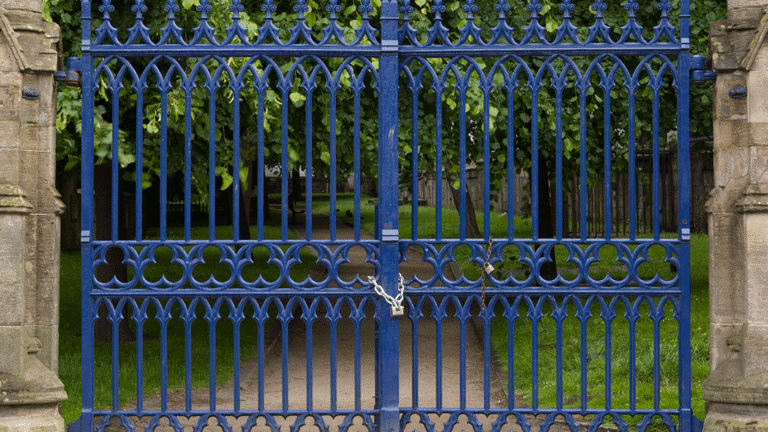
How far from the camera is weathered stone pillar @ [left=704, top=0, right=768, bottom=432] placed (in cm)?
499

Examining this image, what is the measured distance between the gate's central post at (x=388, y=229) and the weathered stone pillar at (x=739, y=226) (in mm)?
1950

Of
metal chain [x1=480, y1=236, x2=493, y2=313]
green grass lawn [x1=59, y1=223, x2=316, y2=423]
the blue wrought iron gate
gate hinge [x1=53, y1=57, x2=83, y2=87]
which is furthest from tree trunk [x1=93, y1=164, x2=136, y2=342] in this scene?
metal chain [x1=480, y1=236, x2=493, y2=313]

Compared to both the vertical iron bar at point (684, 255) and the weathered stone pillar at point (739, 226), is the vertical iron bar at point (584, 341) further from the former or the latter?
the weathered stone pillar at point (739, 226)

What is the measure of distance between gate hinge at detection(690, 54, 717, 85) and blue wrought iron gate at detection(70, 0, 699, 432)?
0.11 m

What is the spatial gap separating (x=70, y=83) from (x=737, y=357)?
14.9 feet

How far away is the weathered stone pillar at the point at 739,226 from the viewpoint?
16.4ft

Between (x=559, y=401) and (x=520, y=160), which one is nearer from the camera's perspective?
(x=559, y=401)

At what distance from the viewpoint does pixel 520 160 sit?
9977 millimetres

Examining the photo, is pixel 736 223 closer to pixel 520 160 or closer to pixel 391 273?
pixel 391 273

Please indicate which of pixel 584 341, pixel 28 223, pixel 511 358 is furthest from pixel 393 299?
pixel 28 223

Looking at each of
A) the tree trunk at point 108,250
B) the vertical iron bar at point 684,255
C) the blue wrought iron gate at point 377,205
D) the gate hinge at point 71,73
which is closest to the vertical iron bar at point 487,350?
the blue wrought iron gate at point 377,205

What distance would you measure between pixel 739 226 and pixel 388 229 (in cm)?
216

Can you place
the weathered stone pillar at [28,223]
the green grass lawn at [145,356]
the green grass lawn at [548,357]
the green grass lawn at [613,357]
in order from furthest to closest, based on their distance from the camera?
the green grass lawn at [145,356], the green grass lawn at [548,357], the green grass lawn at [613,357], the weathered stone pillar at [28,223]

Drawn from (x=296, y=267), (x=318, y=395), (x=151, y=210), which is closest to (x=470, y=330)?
(x=318, y=395)
